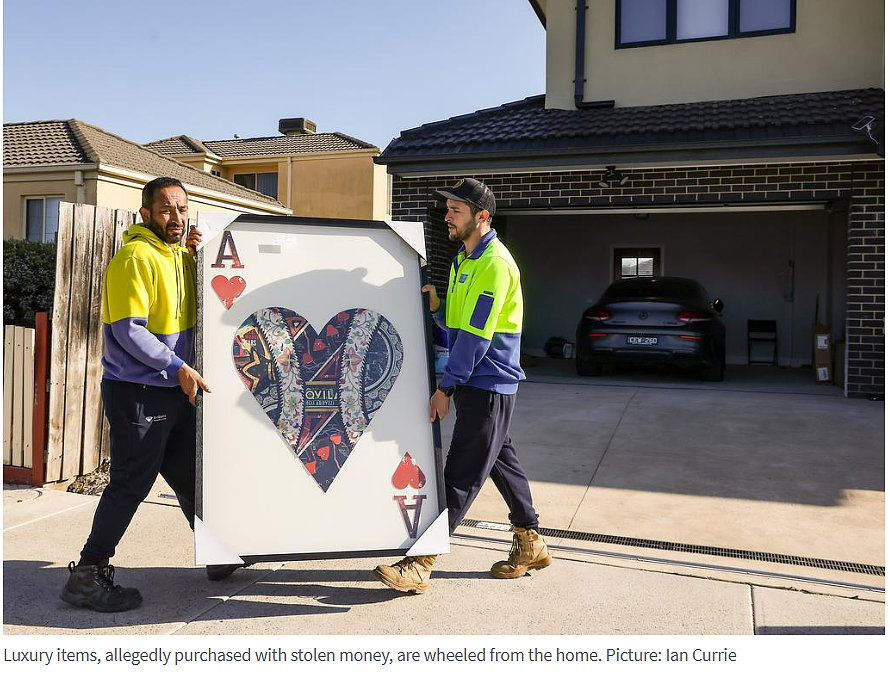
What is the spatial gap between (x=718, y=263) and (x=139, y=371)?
1308 centimetres

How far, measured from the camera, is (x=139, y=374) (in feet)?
10.6

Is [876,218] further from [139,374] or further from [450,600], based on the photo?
[139,374]

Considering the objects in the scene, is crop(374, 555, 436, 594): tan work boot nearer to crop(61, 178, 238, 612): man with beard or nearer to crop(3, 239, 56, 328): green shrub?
crop(61, 178, 238, 612): man with beard

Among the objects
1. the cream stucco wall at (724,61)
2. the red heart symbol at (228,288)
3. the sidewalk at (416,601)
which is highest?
the cream stucco wall at (724,61)

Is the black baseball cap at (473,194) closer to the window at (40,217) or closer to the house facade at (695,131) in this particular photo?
the house facade at (695,131)

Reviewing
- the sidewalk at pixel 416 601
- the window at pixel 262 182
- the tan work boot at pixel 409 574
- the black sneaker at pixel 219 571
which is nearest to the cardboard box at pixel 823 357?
the sidewalk at pixel 416 601

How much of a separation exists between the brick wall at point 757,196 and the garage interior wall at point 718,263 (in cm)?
382

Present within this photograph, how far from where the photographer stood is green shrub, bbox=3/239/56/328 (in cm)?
730

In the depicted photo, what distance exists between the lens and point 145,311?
3176 millimetres

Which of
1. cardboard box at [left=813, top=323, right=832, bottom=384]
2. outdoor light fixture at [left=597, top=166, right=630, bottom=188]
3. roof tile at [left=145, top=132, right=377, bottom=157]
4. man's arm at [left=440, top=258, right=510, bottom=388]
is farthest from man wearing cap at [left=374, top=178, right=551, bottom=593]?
roof tile at [left=145, top=132, right=377, bottom=157]

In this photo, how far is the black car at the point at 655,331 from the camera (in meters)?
10.0
